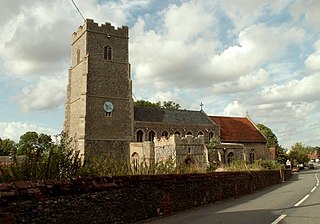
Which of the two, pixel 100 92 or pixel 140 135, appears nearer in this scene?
pixel 100 92

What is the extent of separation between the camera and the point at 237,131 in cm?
5375

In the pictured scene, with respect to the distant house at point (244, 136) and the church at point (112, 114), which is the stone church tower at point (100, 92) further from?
the distant house at point (244, 136)

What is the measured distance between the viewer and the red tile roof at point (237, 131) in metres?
52.0

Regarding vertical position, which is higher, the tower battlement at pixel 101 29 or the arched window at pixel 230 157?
the tower battlement at pixel 101 29

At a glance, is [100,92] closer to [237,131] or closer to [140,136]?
[140,136]

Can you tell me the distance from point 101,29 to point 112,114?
10671 mm

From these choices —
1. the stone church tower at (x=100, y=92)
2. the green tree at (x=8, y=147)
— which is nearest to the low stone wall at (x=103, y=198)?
the green tree at (x=8, y=147)

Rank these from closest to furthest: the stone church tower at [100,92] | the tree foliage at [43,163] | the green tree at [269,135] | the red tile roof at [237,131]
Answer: the tree foliage at [43,163]
the stone church tower at [100,92]
the red tile roof at [237,131]
the green tree at [269,135]

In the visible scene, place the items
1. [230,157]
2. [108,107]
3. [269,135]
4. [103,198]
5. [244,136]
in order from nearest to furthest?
[103,198]
[108,107]
[230,157]
[244,136]
[269,135]

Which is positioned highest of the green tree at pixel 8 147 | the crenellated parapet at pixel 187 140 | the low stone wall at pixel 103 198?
the crenellated parapet at pixel 187 140

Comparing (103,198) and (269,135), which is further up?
(269,135)

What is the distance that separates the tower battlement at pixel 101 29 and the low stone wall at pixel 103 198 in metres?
32.5

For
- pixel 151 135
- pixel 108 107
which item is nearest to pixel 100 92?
pixel 108 107

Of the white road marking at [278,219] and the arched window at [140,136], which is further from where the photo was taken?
the arched window at [140,136]
